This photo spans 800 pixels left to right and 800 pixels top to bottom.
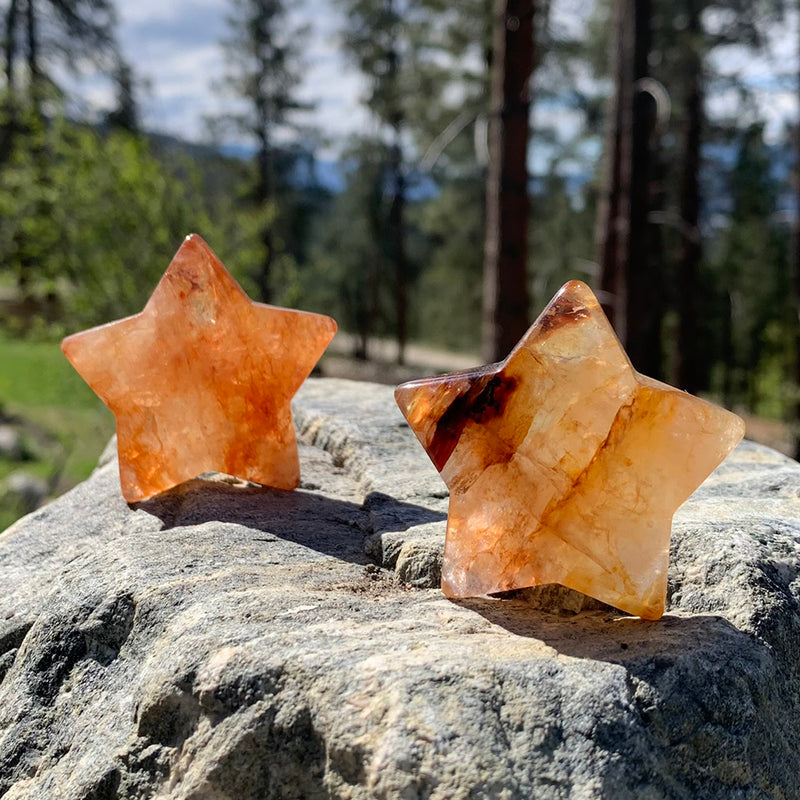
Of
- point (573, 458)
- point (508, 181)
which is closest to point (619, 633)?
point (573, 458)

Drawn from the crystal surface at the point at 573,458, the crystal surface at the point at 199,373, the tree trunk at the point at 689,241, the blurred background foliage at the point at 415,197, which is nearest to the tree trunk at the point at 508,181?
the blurred background foliage at the point at 415,197

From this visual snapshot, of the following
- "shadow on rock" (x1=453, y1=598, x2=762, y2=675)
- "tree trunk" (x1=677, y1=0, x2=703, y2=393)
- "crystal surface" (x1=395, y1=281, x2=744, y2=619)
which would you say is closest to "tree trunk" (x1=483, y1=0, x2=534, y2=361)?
"crystal surface" (x1=395, y1=281, x2=744, y2=619)

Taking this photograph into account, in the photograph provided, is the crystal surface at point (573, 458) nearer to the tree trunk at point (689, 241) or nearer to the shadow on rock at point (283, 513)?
the shadow on rock at point (283, 513)

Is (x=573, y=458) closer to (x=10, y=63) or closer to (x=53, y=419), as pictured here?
(x=53, y=419)

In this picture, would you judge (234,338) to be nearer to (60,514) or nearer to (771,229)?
(60,514)

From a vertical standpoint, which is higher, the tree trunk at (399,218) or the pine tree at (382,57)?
the pine tree at (382,57)

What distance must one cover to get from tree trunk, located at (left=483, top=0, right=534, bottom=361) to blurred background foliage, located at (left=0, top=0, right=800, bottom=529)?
0.09m

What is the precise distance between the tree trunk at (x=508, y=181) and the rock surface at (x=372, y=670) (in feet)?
12.2

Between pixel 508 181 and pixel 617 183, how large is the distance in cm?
278

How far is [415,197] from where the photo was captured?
20281mm

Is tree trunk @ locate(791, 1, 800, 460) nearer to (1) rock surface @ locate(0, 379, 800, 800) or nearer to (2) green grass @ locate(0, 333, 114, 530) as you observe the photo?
(2) green grass @ locate(0, 333, 114, 530)

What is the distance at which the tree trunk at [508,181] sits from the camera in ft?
19.9

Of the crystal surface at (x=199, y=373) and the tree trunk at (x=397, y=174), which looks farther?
the tree trunk at (x=397, y=174)

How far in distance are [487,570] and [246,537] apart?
0.73m
